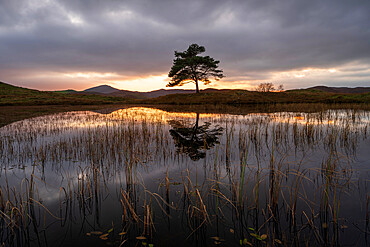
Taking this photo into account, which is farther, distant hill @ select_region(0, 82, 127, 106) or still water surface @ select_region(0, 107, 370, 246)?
distant hill @ select_region(0, 82, 127, 106)

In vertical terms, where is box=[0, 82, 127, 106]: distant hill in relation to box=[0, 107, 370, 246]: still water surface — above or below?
above

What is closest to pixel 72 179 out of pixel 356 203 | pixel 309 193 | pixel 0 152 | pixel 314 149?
pixel 0 152

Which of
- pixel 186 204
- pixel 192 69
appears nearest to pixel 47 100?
pixel 192 69

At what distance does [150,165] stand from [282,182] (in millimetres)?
4018

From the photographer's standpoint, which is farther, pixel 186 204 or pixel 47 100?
pixel 47 100

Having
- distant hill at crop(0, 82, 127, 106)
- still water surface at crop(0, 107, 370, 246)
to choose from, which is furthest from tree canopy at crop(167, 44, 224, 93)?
still water surface at crop(0, 107, 370, 246)

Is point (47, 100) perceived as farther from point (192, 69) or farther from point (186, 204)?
point (186, 204)

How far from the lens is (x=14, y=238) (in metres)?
3.18

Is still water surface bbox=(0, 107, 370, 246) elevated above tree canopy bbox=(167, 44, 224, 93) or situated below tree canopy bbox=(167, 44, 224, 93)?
below

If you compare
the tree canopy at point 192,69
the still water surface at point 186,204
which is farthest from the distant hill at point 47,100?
the still water surface at point 186,204

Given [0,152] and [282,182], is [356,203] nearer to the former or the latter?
[282,182]

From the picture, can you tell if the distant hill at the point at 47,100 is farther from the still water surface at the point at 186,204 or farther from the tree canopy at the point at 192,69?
the still water surface at the point at 186,204

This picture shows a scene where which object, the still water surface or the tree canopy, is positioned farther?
the tree canopy

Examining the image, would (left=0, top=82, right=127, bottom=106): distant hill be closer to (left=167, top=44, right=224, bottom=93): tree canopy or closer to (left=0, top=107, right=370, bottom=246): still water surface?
(left=167, top=44, right=224, bottom=93): tree canopy
